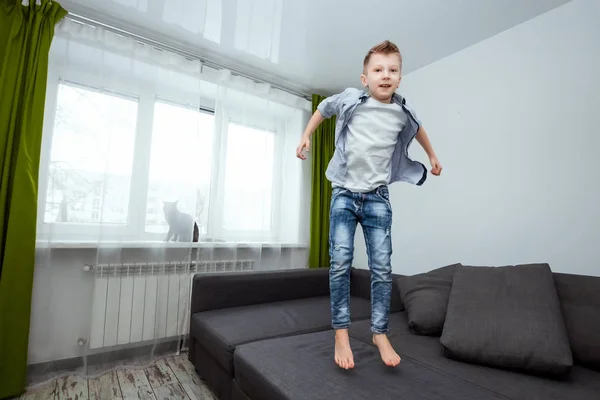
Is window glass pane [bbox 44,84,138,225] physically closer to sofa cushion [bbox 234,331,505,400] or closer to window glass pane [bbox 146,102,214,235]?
window glass pane [bbox 146,102,214,235]

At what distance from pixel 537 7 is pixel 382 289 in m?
2.12

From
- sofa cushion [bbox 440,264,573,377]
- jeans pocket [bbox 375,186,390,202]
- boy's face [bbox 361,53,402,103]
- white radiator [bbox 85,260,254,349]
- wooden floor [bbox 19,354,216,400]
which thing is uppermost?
boy's face [bbox 361,53,402,103]

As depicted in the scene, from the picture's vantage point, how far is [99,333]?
209 centimetres

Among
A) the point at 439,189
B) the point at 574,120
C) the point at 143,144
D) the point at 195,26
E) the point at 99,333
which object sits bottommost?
the point at 99,333

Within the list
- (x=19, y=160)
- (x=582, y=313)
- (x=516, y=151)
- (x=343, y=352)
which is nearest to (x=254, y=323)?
(x=343, y=352)

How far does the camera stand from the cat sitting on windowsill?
2387 mm

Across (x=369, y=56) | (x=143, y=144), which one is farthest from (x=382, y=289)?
(x=143, y=144)

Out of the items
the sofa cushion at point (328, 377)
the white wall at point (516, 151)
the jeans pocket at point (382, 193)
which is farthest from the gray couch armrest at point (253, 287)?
the jeans pocket at point (382, 193)

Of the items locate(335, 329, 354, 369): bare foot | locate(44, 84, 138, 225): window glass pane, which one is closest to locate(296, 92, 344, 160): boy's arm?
locate(335, 329, 354, 369): bare foot

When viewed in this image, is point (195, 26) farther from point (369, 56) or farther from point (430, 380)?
point (430, 380)

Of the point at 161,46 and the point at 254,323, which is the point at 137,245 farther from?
the point at 161,46

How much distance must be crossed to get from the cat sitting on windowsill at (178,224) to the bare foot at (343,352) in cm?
163

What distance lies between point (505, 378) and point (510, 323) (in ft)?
0.79

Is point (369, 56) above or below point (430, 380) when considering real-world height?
above
